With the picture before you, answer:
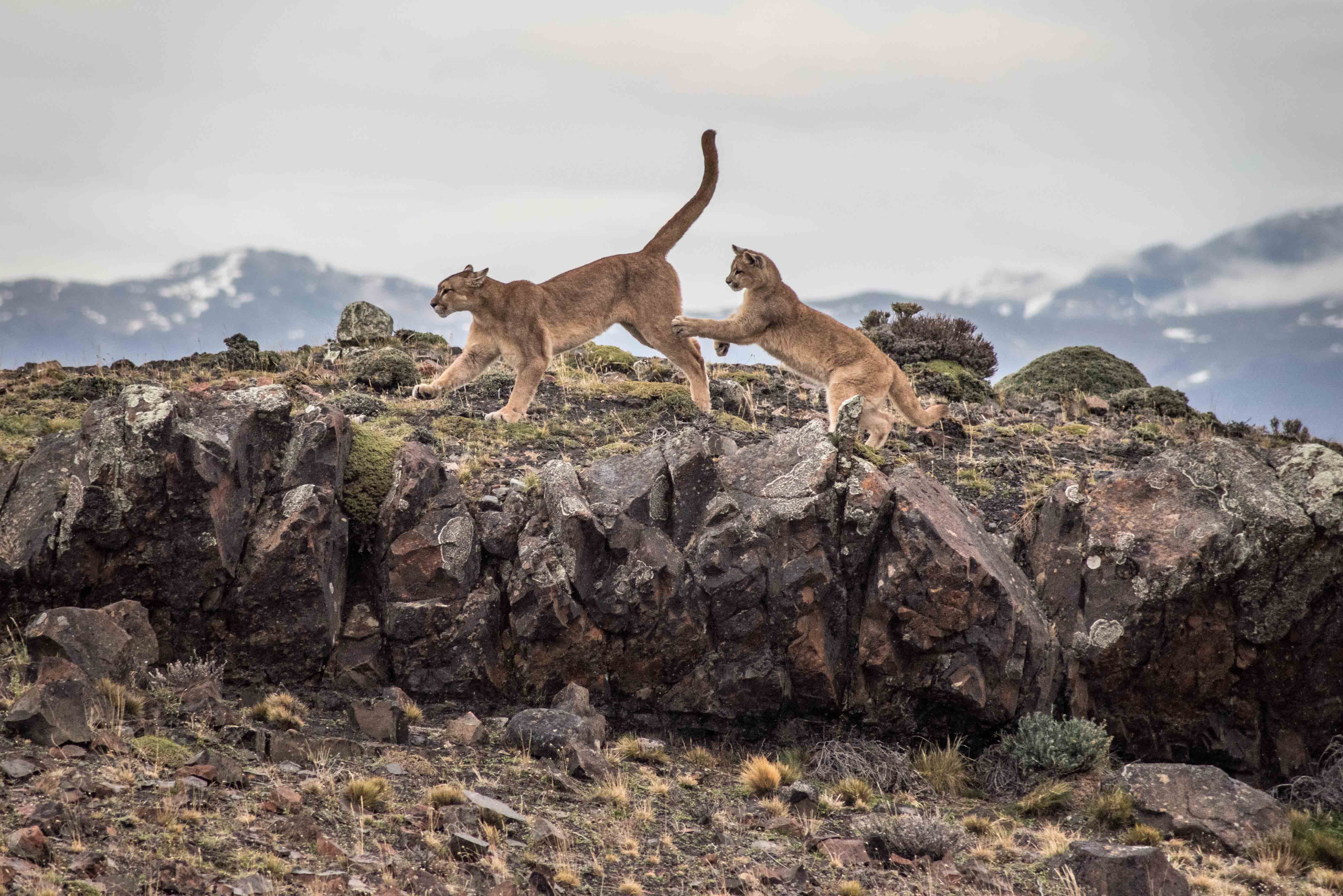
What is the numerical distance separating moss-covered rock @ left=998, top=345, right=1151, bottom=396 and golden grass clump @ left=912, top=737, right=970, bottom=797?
13.7m

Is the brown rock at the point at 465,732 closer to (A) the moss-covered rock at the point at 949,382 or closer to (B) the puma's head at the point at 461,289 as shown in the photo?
(B) the puma's head at the point at 461,289

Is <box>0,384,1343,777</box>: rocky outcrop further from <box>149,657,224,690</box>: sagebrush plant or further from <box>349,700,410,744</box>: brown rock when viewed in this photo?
<box>349,700,410,744</box>: brown rock

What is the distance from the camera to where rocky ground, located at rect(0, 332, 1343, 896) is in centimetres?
735

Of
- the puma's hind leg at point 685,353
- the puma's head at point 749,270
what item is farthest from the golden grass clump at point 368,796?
the puma's head at point 749,270

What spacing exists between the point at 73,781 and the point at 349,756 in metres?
1.83

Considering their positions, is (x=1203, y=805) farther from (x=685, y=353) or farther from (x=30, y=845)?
(x=30, y=845)

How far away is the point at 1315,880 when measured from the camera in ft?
25.7

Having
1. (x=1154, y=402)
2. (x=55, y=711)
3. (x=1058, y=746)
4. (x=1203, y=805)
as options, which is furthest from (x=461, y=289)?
(x=1154, y=402)

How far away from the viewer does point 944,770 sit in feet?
29.9

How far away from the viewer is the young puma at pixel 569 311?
516 inches

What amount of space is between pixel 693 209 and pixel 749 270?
1390 mm

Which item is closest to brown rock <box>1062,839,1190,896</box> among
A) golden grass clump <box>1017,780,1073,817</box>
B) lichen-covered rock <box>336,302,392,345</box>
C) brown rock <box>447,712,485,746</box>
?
golden grass clump <box>1017,780,1073,817</box>

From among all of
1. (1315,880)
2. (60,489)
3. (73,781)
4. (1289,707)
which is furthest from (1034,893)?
(60,489)

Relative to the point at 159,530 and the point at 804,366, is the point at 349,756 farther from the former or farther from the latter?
the point at 804,366
